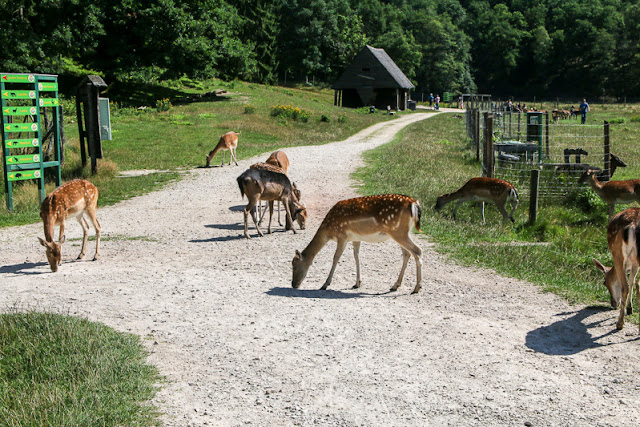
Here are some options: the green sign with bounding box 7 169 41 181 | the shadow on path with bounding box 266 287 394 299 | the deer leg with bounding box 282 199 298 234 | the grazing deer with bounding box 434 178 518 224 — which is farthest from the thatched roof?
the shadow on path with bounding box 266 287 394 299

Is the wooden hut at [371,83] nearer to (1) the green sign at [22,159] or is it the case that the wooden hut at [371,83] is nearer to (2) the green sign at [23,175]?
(1) the green sign at [22,159]

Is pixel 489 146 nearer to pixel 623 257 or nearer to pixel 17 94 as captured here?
pixel 623 257

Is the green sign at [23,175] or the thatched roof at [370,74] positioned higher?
the thatched roof at [370,74]

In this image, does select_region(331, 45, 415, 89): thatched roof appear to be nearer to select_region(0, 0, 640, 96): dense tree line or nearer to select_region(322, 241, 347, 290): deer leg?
select_region(0, 0, 640, 96): dense tree line

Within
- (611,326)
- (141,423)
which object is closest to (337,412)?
(141,423)

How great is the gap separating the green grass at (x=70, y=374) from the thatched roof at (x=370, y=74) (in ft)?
195

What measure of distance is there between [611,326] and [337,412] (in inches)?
153

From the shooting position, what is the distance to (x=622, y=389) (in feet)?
20.0

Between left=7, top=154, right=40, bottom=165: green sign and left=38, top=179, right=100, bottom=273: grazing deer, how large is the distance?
200 inches

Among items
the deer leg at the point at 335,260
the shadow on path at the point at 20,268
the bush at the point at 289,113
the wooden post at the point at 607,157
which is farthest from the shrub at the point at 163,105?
the deer leg at the point at 335,260

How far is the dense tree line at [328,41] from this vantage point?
130 ft

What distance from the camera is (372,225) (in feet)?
29.5

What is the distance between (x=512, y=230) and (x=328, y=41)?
7211cm

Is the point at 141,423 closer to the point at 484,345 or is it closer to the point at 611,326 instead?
the point at 484,345
